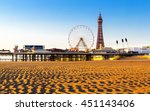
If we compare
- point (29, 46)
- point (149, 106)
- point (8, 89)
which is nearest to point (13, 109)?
point (149, 106)

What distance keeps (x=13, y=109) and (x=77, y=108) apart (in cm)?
133

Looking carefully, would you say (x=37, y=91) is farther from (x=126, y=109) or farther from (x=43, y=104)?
(x=126, y=109)

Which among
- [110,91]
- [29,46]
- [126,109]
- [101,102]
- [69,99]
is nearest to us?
[126,109]

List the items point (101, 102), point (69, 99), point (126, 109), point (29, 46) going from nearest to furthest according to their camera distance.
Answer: point (126, 109) < point (101, 102) < point (69, 99) < point (29, 46)

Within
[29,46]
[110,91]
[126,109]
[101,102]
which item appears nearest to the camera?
[126,109]

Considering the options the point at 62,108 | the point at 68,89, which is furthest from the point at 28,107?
A: the point at 68,89

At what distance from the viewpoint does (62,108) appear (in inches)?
251

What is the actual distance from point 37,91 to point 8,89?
1090 mm

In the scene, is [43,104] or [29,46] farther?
[29,46]

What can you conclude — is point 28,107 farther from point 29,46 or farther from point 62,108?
point 29,46

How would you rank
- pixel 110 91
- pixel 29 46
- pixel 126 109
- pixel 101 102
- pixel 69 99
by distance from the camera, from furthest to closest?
pixel 29 46 < pixel 110 91 < pixel 69 99 < pixel 101 102 < pixel 126 109

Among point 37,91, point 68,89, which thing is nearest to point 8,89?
point 37,91

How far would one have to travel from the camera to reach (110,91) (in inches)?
368

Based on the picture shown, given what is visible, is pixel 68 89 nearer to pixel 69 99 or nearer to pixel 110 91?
pixel 110 91
